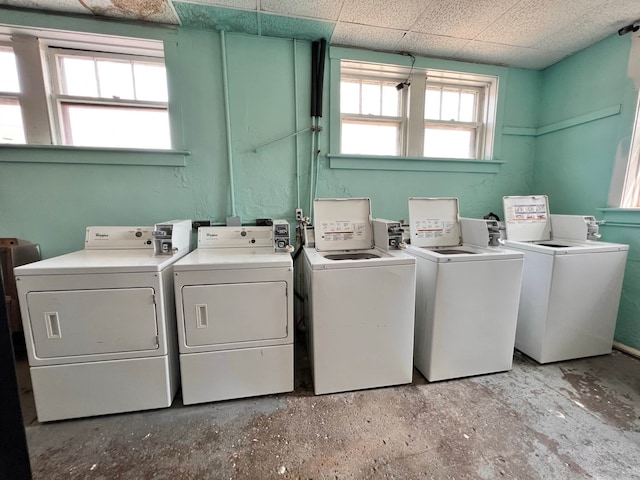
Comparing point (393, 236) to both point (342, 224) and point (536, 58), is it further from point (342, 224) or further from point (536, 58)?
point (536, 58)

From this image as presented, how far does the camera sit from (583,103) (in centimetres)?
240

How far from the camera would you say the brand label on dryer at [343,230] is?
6.88 ft

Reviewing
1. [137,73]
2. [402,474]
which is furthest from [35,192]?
[402,474]

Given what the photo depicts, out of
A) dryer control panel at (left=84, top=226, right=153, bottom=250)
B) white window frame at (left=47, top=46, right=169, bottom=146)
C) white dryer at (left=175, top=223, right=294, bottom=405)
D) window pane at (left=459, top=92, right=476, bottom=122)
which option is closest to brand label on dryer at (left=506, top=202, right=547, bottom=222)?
window pane at (left=459, top=92, right=476, bottom=122)

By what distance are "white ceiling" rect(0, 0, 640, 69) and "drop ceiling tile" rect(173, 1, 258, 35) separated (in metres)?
0.02

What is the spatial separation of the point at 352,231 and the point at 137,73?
2.20 metres

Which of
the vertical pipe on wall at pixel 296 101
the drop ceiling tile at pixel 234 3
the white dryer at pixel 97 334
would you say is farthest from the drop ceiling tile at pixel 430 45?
the white dryer at pixel 97 334

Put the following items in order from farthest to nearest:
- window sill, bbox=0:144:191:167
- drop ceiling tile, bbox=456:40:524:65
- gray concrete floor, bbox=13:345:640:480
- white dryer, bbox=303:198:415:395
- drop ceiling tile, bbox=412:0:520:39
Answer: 1. drop ceiling tile, bbox=456:40:524:65
2. window sill, bbox=0:144:191:167
3. drop ceiling tile, bbox=412:0:520:39
4. white dryer, bbox=303:198:415:395
5. gray concrete floor, bbox=13:345:640:480

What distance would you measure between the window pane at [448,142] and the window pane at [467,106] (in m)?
0.13

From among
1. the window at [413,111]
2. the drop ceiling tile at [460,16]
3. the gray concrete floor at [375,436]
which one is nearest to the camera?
the gray concrete floor at [375,436]

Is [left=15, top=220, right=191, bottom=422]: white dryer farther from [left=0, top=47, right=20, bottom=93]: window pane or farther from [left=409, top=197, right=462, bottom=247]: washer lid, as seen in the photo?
[left=409, top=197, right=462, bottom=247]: washer lid

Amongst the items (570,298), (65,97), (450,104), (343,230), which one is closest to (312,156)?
(343,230)

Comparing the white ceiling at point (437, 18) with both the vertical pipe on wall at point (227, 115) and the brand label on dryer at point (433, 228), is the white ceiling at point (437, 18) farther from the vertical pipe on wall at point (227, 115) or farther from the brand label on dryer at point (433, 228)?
the brand label on dryer at point (433, 228)

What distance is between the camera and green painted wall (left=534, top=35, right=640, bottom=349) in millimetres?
2135
